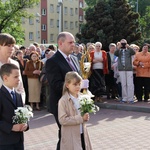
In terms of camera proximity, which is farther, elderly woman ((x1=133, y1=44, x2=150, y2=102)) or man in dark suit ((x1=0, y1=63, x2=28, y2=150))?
elderly woman ((x1=133, y1=44, x2=150, y2=102))

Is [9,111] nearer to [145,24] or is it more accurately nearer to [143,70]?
[143,70]

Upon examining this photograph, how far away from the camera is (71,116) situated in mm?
4957

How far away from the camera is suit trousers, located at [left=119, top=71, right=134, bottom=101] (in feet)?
40.2

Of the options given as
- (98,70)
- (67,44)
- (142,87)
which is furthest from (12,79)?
(142,87)

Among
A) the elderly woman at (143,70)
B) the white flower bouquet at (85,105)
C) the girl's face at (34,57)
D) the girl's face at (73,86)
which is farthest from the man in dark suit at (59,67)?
the elderly woman at (143,70)

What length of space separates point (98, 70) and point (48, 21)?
7085cm

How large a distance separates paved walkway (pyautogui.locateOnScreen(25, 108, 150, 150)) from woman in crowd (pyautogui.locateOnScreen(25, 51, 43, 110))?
97cm

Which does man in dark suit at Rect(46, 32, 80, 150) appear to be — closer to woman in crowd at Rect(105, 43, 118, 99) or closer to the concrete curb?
the concrete curb

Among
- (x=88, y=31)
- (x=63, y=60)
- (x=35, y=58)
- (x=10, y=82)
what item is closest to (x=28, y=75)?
(x=35, y=58)

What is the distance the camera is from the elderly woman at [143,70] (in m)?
12.4

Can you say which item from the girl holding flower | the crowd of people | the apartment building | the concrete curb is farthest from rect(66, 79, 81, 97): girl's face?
the apartment building

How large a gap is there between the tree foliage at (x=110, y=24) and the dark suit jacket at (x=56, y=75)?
23097 mm

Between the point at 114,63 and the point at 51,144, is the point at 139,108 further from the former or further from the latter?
the point at 51,144

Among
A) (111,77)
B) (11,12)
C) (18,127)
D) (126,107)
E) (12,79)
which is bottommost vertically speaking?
(126,107)
